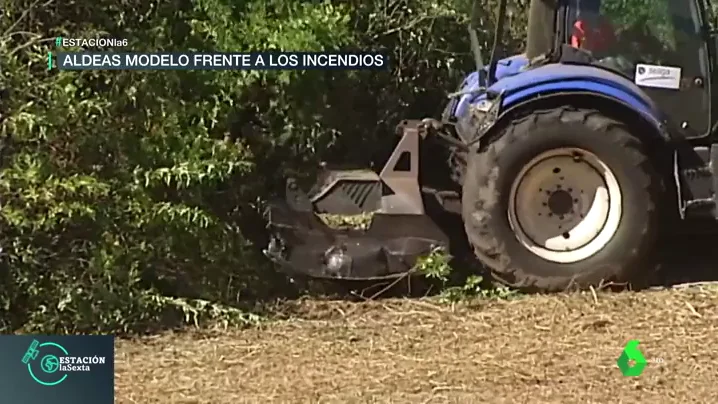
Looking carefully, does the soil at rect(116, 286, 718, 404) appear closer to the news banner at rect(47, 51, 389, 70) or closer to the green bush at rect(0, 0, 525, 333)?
the green bush at rect(0, 0, 525, 333)

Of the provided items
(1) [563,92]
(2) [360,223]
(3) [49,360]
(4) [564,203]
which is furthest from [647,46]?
(3) [49,360]

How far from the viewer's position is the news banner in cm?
361

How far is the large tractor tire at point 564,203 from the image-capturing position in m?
3.55

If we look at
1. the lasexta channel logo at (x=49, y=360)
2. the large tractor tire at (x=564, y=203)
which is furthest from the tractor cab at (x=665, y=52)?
the lasexta channel logo at (x=49, y=360)

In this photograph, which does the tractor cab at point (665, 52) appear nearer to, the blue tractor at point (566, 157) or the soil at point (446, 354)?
the blue tractor at point (566, 157)

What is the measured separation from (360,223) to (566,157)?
1.99 feet

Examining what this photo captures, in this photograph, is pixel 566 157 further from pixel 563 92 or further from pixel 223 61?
pixel 223 61

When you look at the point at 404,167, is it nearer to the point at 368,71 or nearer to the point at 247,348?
the point at 368,71

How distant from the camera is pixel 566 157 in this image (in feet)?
11.8

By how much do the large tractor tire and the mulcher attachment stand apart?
0.15 meters

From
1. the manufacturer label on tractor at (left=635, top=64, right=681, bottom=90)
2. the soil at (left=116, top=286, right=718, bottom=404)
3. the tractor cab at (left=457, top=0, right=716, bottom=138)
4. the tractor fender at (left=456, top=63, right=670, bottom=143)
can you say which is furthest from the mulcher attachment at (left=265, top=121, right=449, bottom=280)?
the manufacturer label on tractor at (left=635, top=64, right=681, bottom=90)

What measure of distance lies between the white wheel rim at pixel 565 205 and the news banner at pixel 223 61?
53 centimetres

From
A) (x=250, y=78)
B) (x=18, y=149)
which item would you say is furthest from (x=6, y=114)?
(x=250, y=78)

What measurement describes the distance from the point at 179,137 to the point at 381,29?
0.65 m
